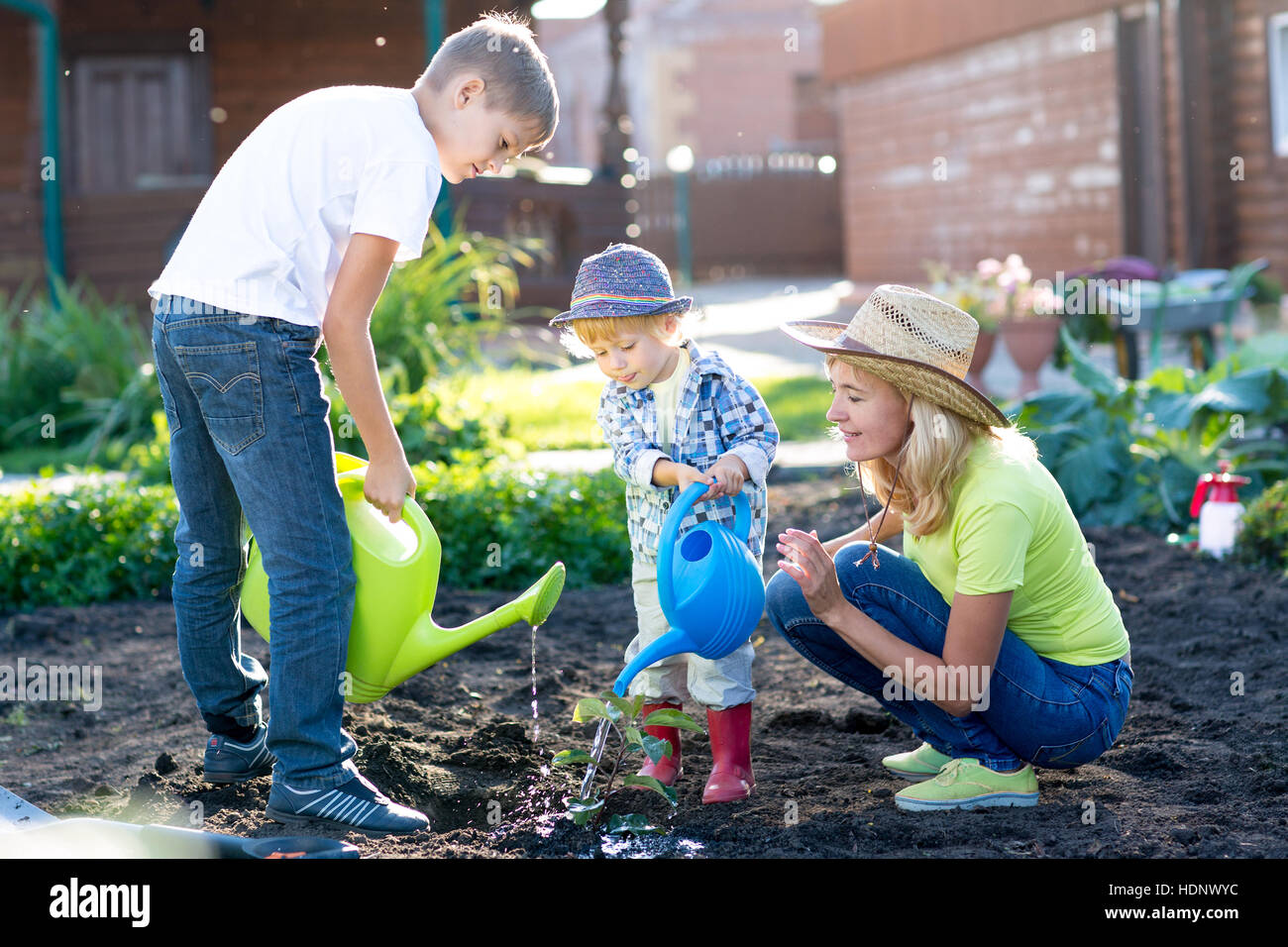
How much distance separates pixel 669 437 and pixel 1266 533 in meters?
2.46

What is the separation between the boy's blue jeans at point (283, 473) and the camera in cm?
237

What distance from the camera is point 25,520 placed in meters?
4.64

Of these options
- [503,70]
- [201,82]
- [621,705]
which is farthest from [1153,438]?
[201,82]

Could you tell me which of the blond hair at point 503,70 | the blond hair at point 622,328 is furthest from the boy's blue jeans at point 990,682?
the blond hair at point 503,70

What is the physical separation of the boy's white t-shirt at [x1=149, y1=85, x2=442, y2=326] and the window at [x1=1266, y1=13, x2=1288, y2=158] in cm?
904

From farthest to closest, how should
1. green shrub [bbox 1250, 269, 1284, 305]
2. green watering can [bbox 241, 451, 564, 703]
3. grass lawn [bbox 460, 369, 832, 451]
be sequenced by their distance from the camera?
green shrub [bbox 1250, 269, 1284, 305]
grass lawn [bbox 460, 369, 832, 451]
green watering can [bbox 241, 451, 564, 703]

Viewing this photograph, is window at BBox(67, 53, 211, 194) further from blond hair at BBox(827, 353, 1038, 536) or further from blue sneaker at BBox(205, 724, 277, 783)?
blond hair at BBox(827, 353, 1038, 536)

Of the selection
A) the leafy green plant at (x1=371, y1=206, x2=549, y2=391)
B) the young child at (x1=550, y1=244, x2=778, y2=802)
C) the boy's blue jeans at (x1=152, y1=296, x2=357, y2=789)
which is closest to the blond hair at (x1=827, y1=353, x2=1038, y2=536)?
the young child at (x1=550, y1=244, x2=778, y2=802)

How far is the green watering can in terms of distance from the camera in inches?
102

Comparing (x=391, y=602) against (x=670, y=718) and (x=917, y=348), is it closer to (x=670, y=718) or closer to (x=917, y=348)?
(x=670, y=718)

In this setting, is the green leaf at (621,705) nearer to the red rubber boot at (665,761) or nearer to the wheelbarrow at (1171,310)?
the red rubber boot at (665,761)

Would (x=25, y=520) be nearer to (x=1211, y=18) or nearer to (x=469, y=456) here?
(x=469, y=456)

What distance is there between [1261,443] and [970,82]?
29.5ft

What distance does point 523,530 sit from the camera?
463 centimetres
